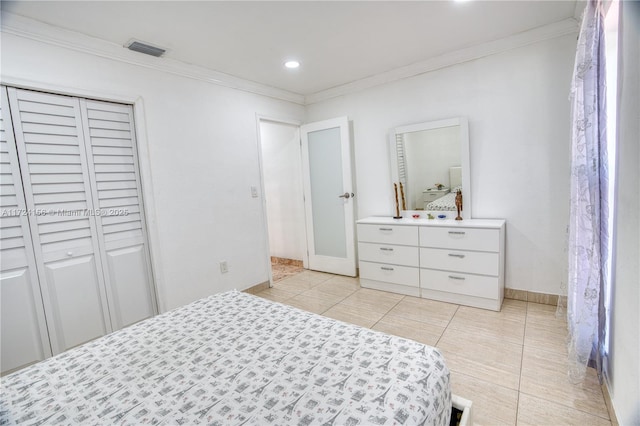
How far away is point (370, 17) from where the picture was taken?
6.96 ft

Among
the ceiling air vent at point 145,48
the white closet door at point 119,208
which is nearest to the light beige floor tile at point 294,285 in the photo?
the white closet door at point 119,208

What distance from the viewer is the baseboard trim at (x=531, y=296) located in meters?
2.66

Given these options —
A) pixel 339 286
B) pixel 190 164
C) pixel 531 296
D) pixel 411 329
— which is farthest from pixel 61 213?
pixel 531 296

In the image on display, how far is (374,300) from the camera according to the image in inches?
118

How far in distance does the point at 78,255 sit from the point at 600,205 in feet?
10.7

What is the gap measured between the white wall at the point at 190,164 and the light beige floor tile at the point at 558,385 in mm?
2566

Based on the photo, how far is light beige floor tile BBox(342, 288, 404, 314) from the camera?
9.31 feet

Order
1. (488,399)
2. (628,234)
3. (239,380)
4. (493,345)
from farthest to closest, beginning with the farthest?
1. (493,345)
2. (488,399)
3. (628,234)
4. (239,380)

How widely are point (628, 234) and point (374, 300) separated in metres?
2.09

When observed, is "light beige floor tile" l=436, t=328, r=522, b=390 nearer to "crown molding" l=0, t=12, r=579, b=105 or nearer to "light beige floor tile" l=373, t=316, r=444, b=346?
"light beige floor tile" l=373, t=316, r=444, b=346

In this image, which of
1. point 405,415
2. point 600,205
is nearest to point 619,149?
point 600,205

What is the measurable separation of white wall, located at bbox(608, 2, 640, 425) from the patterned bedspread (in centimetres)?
74

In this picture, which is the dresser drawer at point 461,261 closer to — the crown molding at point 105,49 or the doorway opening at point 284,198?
the doorway opening at point 284,198

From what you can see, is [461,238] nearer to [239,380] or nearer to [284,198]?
[239,380]
